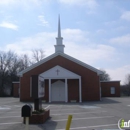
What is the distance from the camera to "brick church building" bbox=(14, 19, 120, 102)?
35875mm

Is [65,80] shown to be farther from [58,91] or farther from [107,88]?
[107,88]

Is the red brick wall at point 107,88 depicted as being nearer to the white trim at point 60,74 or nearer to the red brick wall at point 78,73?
the red brick wall at point 78,73

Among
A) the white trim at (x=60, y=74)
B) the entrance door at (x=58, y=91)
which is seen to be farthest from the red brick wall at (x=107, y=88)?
the white trim at (x=60, y=74)

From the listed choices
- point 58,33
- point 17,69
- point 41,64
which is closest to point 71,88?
point 41,64

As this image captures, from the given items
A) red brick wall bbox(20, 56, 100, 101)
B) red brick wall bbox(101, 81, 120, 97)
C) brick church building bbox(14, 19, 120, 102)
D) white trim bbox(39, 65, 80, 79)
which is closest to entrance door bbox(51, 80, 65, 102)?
brick church building bbox(14, 19, 120, 102)

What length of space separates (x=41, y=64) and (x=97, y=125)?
2587 centimetres

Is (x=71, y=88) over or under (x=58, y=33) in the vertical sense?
under

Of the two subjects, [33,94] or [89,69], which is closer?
[33,94]

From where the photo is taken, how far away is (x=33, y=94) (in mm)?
15820

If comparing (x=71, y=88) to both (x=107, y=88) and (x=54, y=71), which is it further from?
(x=107, y=88)

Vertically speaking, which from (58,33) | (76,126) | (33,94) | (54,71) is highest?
(58,33)

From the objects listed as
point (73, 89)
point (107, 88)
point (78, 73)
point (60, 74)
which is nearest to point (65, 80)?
point (60, 74)

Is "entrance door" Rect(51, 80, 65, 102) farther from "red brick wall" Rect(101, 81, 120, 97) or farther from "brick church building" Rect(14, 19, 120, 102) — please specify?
"red brick wall" Rect(101, 81, 120, 97)

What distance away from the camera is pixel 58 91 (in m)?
37.6
